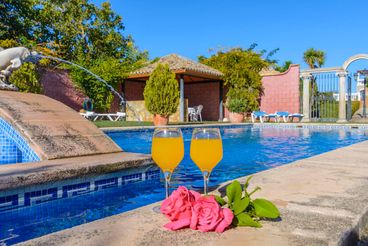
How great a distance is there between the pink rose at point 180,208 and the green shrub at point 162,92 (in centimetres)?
1132

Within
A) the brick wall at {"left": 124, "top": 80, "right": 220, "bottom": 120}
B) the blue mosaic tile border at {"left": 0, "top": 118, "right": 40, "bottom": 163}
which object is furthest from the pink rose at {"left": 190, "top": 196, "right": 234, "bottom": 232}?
the brick wall at {"left": 124, "top": 80, "right": 220, "bottom": 120}

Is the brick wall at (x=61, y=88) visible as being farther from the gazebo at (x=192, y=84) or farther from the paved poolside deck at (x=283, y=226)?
the paved poolside deck at (x=283, y=226)

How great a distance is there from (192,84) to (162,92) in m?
8.22

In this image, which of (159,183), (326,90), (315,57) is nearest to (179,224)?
(159,183)

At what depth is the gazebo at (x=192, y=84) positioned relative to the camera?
1614 centimetres

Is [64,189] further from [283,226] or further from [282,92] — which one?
[282,92]

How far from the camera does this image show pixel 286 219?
144 centimetres

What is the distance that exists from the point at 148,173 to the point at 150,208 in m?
2.04

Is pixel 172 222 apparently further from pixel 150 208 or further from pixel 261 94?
pixel 261 94

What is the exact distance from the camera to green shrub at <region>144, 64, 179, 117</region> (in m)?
12.6

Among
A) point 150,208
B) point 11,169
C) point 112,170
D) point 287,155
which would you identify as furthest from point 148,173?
point 287,155

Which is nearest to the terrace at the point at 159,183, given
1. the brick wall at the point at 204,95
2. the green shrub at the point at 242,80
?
the green shrub at the point at 242,80

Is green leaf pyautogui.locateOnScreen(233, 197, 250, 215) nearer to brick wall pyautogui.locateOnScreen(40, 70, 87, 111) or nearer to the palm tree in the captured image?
brick wall pyautogui.locateOnScreen(40, 70, 87, 111)

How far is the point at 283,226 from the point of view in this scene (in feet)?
4.42
